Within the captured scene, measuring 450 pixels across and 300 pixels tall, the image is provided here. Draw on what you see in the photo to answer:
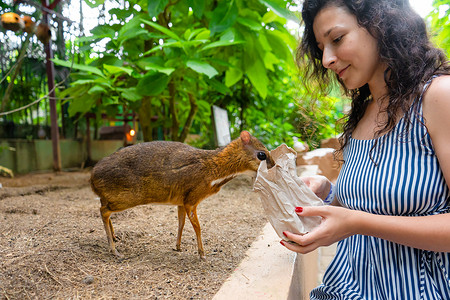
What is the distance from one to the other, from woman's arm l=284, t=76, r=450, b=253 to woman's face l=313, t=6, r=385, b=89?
257mm

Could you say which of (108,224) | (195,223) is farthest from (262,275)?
(108,224)

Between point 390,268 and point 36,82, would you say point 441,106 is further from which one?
point 36,82

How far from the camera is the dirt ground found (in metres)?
1.57

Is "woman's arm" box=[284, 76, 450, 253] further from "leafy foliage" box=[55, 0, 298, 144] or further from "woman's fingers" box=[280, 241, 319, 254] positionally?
"leafy foliage" box=[55, 0, 298, 144]

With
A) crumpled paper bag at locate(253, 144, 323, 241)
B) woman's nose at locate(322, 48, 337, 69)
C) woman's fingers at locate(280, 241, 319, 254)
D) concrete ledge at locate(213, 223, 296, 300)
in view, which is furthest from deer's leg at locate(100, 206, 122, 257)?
woman's nose at locate(322, 48, 337, 69)

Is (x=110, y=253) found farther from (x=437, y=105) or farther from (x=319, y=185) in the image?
(x=437, y=105)

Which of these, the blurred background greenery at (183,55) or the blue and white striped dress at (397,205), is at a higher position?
the blurred background greenery at (183,55)

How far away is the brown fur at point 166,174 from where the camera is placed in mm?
1942

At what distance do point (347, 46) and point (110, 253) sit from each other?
165cm

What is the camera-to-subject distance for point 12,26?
203 cm

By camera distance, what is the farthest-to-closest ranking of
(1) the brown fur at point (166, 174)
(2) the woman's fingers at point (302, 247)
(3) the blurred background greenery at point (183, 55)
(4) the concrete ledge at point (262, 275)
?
1. (3) the blurred background greenery at point (183, 55)
2. (1) the brown fur at point (166, 174)
3. (4) the concrete ledge at point (262, 275)
4. (2) the woman's fingers at point (302, 247)

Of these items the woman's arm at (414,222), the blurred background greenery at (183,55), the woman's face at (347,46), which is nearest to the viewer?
the woman's arm at (414,222)

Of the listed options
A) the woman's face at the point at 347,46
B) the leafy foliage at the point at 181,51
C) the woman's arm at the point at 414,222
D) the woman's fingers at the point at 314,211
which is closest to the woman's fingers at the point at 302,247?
the woman's arm at the point at 414,222

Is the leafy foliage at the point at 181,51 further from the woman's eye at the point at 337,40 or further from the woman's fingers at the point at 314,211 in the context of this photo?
the woman's fingers at the point at 314,211
